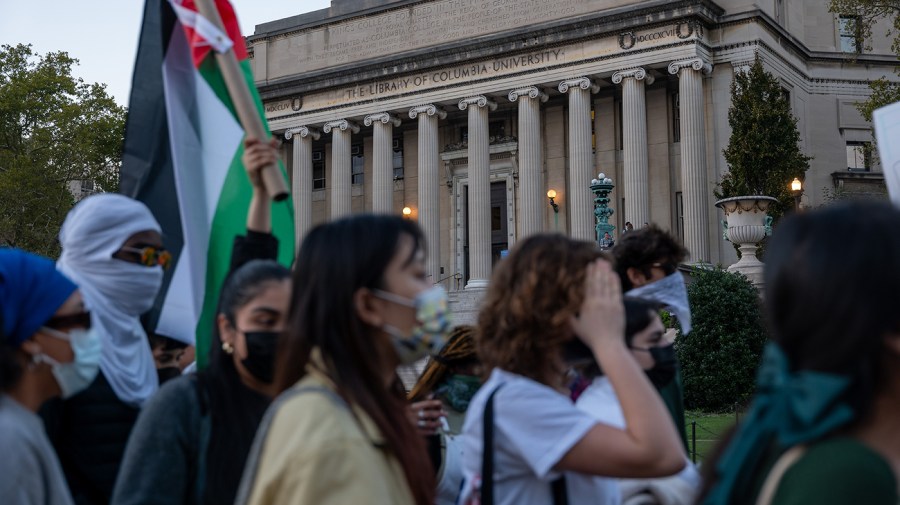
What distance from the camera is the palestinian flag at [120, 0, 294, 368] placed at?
530 centimetres

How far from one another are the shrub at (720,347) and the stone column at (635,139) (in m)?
19.1

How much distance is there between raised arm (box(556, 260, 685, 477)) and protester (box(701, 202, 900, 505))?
1.06 metres

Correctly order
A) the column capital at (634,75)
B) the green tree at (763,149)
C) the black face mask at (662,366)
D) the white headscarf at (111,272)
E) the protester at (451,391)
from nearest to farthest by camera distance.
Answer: the black face mask at (662,366) < the white headscarf at (111,272) < the protester at (451,391) < the green tree at (763,149) < the column capital at (634,75)

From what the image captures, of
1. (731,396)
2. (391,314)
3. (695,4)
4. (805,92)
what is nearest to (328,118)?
(695,4)

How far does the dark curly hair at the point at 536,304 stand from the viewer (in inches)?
133

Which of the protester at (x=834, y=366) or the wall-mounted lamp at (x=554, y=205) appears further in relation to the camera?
the wall-mounted lamp at (x=554, y=205)

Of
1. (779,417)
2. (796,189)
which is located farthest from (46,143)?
(779,417)

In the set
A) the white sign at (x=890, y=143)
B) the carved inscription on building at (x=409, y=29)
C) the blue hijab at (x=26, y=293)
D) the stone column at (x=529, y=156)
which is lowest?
the blue hijab at (x=26, y=293)

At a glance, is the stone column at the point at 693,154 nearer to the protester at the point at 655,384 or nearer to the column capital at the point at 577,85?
the column capital at the point at 577,85

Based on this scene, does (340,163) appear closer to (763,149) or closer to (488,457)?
(763,149)

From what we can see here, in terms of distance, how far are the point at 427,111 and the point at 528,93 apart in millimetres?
5440

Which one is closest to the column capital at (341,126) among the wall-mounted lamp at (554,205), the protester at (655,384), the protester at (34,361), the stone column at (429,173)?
the stone column at (429,173)

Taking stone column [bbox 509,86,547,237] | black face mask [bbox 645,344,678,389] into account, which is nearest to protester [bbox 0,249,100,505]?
black face mask [bbox 645,344,678,389]

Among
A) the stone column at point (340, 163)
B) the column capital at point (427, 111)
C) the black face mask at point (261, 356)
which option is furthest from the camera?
the stone column at point (340, 163)
